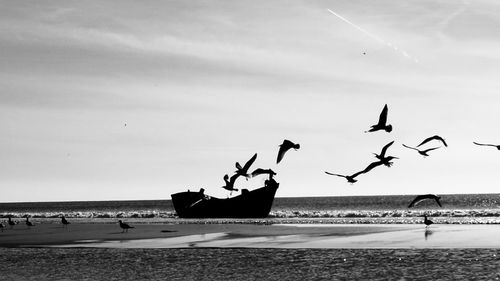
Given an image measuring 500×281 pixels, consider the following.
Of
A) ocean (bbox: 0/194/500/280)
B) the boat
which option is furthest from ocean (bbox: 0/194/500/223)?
ocean (bbox: 0/194/500/280)

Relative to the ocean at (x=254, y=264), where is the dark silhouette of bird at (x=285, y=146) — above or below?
above

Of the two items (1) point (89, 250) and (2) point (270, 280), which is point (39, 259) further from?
(2) point (270, 280)

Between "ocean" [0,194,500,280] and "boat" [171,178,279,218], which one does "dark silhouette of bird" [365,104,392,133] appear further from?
"boat" [171,178,279,218]

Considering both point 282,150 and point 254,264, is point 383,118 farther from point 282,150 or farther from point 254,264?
point 254,264

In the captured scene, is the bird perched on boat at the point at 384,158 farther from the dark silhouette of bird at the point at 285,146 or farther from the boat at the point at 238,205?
the boat at the point at 238,205

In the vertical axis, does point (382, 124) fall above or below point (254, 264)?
above

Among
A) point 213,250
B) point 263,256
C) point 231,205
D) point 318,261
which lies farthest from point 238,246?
point 231,205

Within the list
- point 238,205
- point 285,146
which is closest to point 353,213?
point 238,205

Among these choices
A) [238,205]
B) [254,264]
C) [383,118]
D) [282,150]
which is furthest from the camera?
[238,205]

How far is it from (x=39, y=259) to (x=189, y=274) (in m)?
6.81

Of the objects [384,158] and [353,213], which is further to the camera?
[353,213]

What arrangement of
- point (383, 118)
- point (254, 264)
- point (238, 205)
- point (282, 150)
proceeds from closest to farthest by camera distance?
point (383, 118)
point (254, 264)
point (282, 150)
point (238, 205)

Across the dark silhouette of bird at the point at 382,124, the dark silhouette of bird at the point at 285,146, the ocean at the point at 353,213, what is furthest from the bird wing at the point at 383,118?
A: the ocean at the point at 353,213

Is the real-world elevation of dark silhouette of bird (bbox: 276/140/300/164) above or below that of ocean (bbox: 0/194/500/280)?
above
